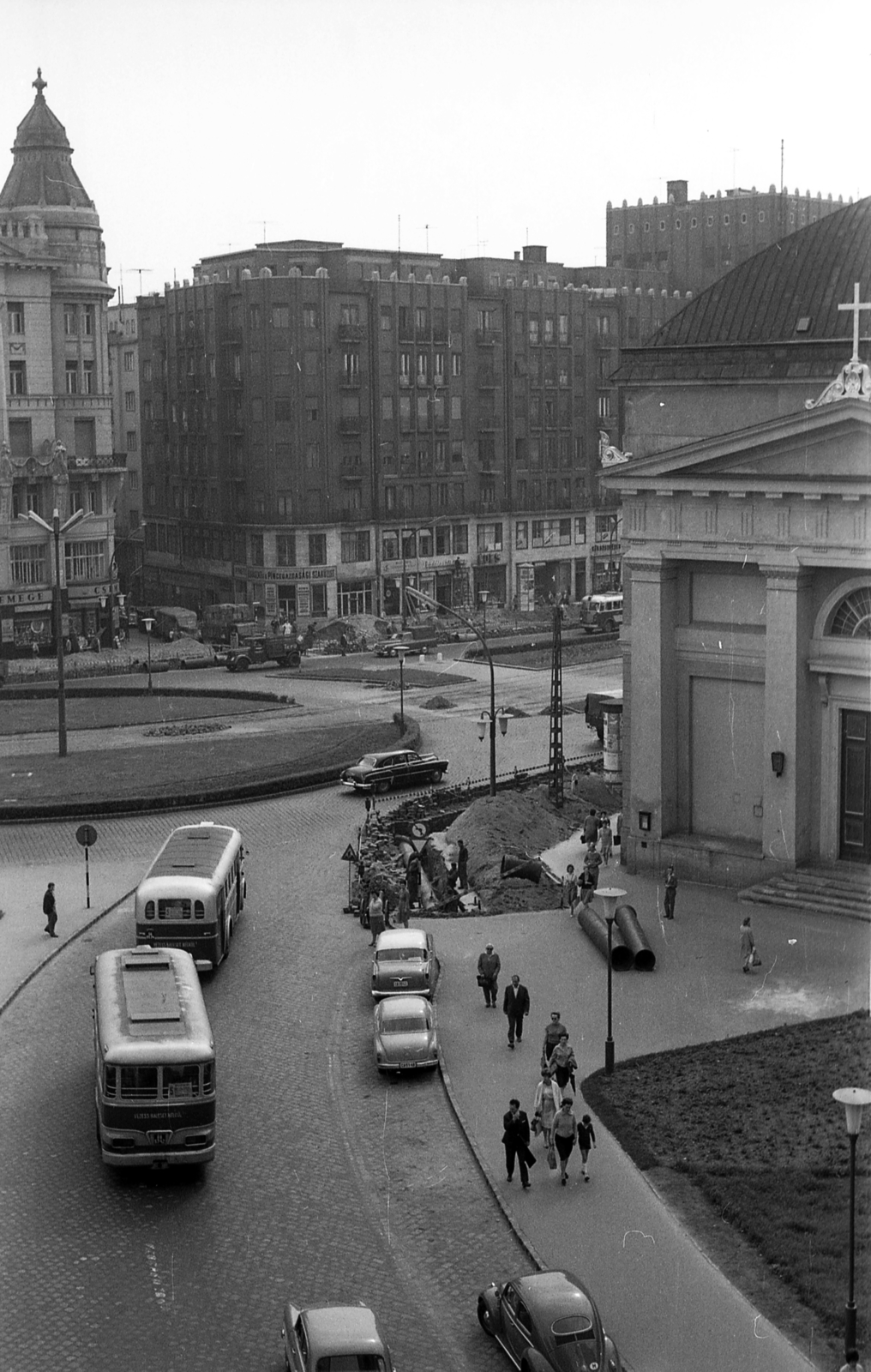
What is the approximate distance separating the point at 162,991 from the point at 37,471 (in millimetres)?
85749

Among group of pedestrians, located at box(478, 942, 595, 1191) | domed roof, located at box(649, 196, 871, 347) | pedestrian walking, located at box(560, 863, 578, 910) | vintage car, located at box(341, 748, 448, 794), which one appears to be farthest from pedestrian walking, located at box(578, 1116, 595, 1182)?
vintage car, located at box(341, 748, 448, 794)

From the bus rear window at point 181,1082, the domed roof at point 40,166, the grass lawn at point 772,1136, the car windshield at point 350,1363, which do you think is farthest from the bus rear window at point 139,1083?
the domed roof at point 40,166

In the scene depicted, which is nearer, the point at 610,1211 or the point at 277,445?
the point at 610,1211

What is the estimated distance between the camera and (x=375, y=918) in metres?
48.1

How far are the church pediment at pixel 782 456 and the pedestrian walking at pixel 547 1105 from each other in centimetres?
1911

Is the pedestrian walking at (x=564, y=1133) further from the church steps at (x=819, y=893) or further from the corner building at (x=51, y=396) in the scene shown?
the corner building at (x=51, y=396)

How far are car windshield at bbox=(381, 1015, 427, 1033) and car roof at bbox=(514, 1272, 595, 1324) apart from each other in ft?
41.5

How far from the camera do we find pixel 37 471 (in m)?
117

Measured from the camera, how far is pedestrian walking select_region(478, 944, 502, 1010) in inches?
1645

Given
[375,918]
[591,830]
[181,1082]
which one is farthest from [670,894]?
[181,1082]

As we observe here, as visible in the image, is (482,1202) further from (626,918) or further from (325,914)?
(325,914)

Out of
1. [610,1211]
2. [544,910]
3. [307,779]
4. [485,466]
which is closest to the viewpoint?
[610,1211]

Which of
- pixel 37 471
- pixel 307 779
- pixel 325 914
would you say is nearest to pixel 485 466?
pixel 37 471

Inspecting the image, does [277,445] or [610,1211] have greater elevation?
[277,445]
